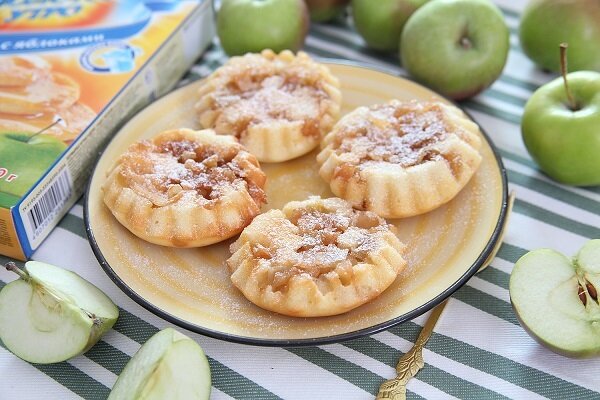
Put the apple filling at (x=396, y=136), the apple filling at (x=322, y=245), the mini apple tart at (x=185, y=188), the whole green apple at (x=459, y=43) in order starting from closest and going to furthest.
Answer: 1. the apple filling at (x=322, y=245)
2. the mini apple tart at (x=185, y=188)
3. the apple filling at (x=396, y=136)
4. the whole green apple at (x=459, y=43)

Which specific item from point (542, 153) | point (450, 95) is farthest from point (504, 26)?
point (542, 153)

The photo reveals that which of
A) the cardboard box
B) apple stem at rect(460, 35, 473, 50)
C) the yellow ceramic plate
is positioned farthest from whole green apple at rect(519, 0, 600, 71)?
the cardboard box

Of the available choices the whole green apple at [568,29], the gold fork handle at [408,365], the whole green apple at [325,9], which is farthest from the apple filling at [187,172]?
the whole green apple at [568,29]

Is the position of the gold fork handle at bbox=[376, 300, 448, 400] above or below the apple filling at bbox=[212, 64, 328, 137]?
below

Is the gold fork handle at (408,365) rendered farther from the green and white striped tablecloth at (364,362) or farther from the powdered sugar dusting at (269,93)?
the powdered sugar dusting at (269,93)

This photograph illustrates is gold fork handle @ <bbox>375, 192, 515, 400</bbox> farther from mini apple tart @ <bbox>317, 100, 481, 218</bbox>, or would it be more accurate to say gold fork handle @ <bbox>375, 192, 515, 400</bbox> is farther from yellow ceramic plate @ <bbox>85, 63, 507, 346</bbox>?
mini apple tart @ <bbox>317, 100, 481, 218</bbox>

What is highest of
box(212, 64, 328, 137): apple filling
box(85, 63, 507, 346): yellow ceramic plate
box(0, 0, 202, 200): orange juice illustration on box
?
box(0, 0, 202, 200): orange juice illustration on box

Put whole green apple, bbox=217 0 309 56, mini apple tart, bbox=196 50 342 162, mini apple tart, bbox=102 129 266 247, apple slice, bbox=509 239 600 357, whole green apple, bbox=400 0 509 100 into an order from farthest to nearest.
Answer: whole green apple, bbox=217 0 309 56
whole green apple, bbox=400 0 509 100
mini apple tart, bbox=196 50 342 162
mini apple tart, bbox=102 129 266 247
apple slice, bbox=509 239 600 357
